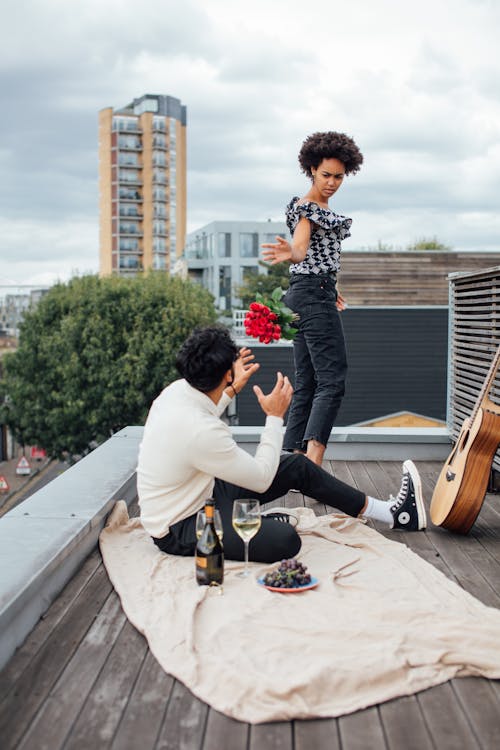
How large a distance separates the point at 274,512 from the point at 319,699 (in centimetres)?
177

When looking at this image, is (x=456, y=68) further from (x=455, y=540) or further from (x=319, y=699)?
(x=319, y=699)

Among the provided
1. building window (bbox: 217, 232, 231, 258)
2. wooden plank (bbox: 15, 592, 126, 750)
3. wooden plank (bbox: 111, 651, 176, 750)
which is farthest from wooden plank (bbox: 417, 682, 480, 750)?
building window (bbox: 217, 232, 231, 258)

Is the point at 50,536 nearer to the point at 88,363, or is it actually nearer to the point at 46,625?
the point at 46,625

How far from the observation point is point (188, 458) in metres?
3.19

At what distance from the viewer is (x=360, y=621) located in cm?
276

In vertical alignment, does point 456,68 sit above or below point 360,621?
above

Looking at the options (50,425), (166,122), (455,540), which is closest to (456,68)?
(50,425)

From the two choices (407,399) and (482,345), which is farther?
(407,399)

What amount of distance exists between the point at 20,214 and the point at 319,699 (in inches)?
3695

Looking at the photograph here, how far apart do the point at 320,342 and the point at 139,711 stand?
274 cm

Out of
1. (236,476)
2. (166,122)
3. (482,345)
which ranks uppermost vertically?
(166,122)

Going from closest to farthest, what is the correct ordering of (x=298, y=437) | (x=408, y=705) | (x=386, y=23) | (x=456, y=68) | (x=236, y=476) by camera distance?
(x=408, y=705)
(x=236, y=476)
(x=298, y=437)
(x=386, y=23)
(x=456, y=68)

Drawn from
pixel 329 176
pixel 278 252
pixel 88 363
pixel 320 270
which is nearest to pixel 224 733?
pixel 278 252

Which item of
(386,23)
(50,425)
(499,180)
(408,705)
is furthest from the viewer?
(499,180)
